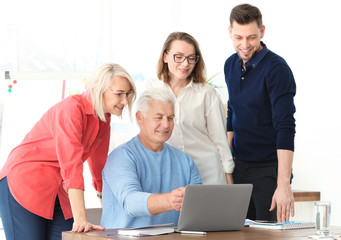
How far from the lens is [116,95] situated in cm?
224

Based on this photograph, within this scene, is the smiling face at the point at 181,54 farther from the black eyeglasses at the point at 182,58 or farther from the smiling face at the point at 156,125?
the smiling face at the point at 156,125

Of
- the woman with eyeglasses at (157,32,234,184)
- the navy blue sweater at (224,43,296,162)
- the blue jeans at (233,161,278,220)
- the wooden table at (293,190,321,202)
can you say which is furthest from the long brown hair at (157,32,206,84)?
the wooden table at (293,190,321,202)

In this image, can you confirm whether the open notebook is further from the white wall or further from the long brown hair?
the white wall

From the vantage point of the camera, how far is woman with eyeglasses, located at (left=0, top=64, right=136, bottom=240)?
2221 millimetres

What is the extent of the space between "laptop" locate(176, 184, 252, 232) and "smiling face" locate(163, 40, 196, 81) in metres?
0.79

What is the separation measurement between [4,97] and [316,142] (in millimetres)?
2522

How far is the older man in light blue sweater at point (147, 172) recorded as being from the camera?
2.05 metres

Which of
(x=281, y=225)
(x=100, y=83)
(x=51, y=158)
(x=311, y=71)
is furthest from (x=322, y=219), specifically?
(x=311, y=71)

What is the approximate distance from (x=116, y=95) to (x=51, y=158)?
1.34 feet

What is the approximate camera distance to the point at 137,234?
1744 mm

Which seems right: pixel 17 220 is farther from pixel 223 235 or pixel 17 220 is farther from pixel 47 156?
pixel 223 235

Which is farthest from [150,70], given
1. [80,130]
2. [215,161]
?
[80,130]

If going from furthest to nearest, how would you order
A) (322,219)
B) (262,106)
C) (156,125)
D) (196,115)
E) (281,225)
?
(196,115)
(262,106)
(156,125)
(281,225)
(322,219)

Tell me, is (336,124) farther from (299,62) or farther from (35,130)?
(35,130)
